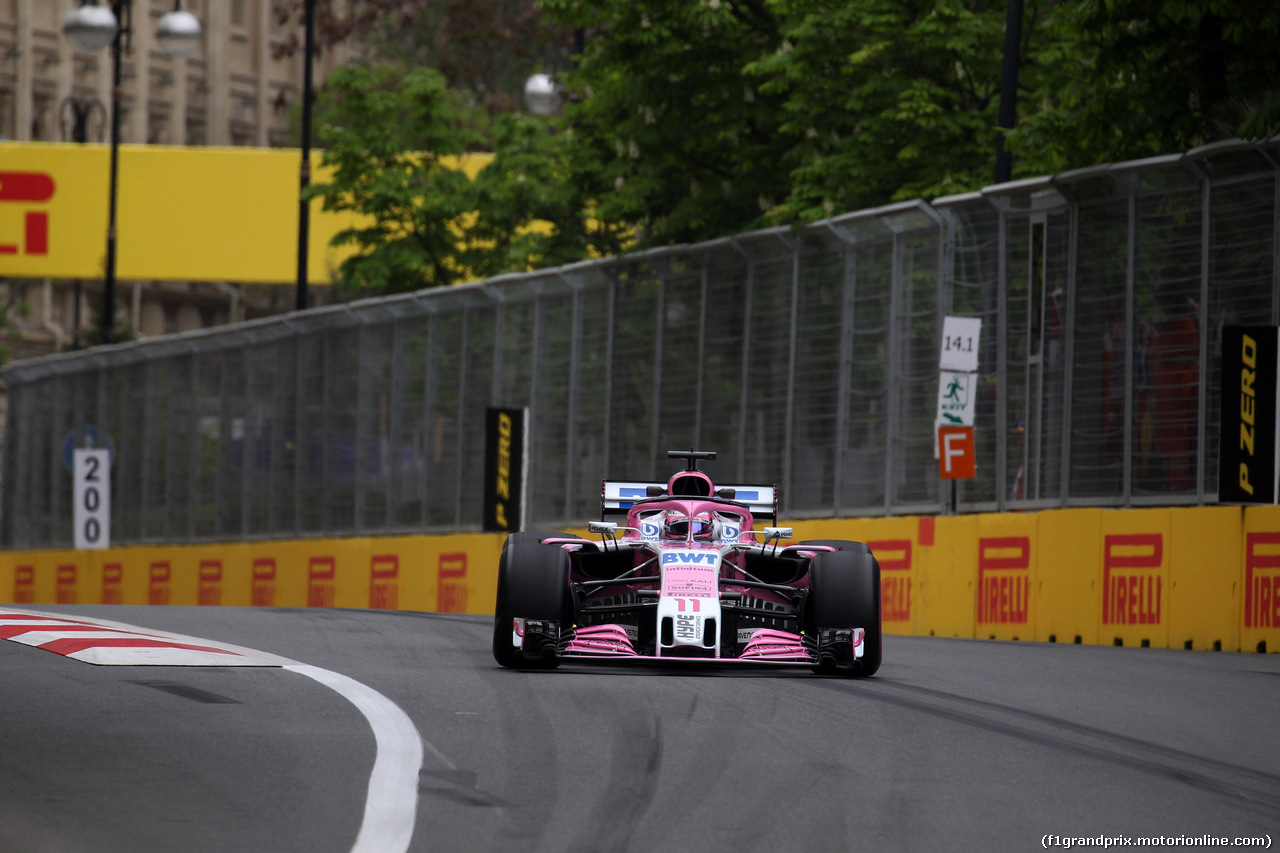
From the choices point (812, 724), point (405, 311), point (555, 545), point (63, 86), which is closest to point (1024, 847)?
point (812, 724)

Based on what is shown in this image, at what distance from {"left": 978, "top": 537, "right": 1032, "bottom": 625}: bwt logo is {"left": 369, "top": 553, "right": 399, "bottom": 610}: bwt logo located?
11.0 metres

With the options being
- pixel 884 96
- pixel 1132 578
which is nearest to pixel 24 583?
pixel 884 96

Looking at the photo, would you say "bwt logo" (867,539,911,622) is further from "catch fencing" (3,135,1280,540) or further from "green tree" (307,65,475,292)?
"green tree" (307,65,475,292)

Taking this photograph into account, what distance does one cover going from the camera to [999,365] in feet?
64.5

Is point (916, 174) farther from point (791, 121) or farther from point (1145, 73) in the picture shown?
point (1145, 73)

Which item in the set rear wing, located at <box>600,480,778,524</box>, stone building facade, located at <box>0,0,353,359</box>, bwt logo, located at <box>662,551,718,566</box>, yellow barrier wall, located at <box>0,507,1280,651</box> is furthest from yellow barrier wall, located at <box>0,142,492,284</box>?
bwt logo, located at <box>662,551,718,566</box>

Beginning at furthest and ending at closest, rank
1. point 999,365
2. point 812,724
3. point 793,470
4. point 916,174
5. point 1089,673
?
point 916,174, point 793,470, point 999,365, point 1089,673, point 812,724

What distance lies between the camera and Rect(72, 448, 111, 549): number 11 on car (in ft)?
110

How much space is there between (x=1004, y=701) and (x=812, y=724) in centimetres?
174

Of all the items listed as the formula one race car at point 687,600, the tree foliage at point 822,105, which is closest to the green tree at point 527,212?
the tree foliage at point 822,105

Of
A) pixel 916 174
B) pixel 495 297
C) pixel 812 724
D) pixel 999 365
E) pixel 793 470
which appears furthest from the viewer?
pixel 495 297

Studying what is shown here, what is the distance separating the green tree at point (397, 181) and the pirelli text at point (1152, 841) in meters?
29.3

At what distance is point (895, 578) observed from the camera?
19.8 metres

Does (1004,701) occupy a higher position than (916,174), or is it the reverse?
(916,174)
